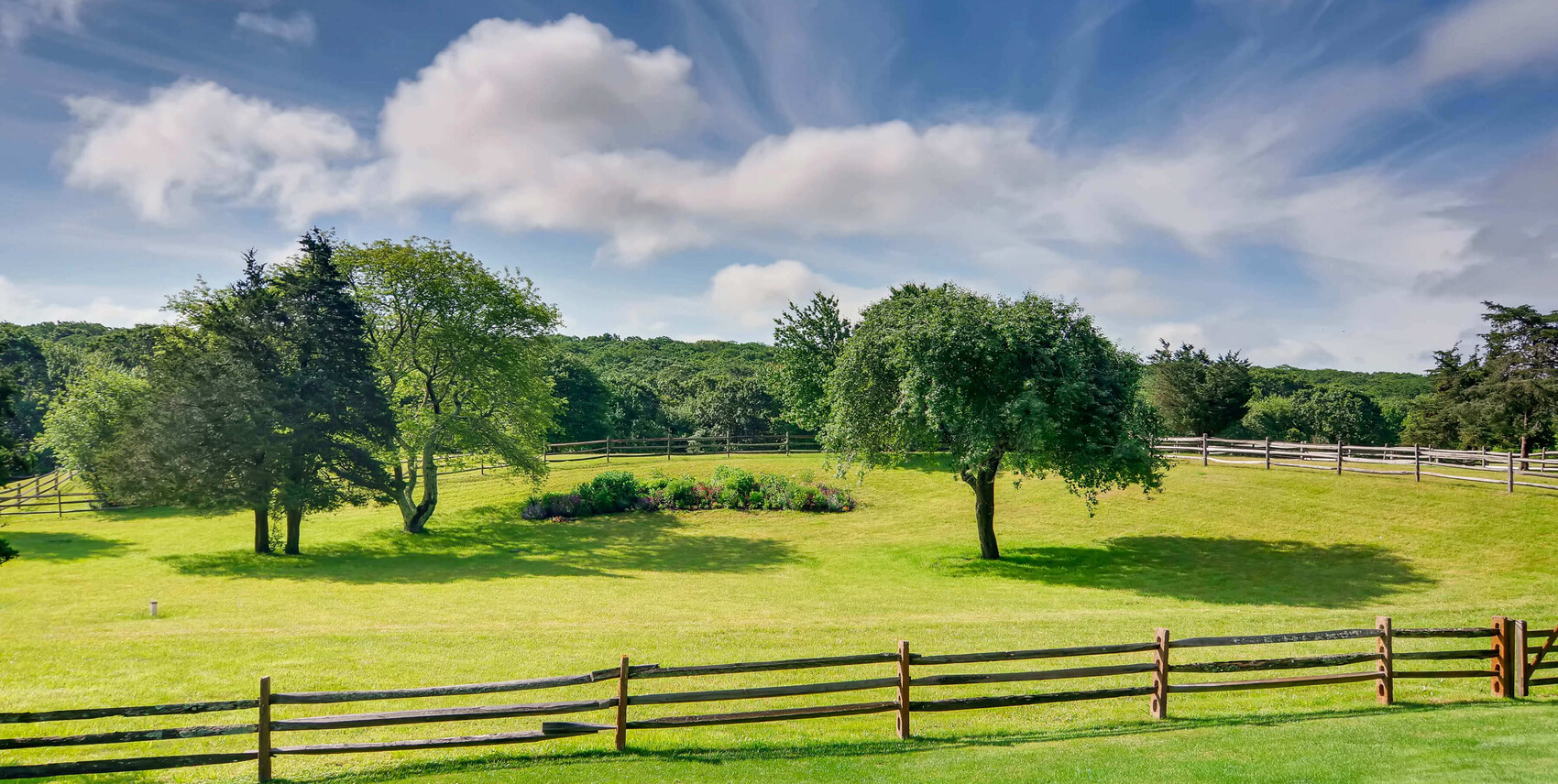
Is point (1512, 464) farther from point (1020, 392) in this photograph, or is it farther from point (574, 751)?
point (574, 751)

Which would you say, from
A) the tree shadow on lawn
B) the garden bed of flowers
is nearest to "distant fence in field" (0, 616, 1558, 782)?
the tree shadow on lawn

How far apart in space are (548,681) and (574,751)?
1008 mm

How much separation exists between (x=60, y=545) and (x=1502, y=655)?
149ft

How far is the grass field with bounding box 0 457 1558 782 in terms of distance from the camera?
365 inches

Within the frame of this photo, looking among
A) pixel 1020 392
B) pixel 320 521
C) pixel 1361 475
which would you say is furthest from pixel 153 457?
pixel 1361 475

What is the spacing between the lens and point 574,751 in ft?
31.5

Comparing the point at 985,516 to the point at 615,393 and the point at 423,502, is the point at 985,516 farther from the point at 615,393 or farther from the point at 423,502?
the point at 615,393

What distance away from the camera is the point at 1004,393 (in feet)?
79.6

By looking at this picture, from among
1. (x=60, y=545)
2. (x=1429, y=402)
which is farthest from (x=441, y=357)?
(x=1429, y=402)

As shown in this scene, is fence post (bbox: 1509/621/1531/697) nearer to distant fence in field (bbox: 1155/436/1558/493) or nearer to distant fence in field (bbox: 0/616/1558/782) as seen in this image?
distant fence in field (bbox: 0/616/1558/782)

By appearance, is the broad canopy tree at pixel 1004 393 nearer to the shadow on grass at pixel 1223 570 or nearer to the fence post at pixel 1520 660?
the shadow on grass at pixel 1223 570

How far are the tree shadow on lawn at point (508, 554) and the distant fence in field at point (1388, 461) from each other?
64.9 feet

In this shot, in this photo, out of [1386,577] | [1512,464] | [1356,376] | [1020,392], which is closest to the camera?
[1386,577]

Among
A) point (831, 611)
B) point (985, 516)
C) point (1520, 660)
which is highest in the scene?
point (985, 516)
